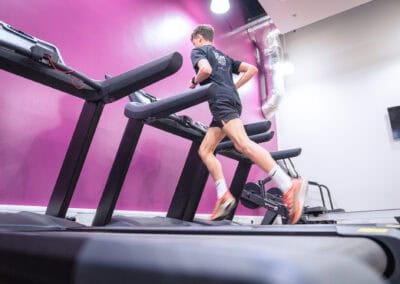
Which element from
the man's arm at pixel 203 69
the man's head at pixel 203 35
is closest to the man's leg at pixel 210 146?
the man's arm at pixel 203 69

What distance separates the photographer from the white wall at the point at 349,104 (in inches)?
189

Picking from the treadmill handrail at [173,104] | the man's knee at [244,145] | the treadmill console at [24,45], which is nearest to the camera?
the treadmill console at [24,45]

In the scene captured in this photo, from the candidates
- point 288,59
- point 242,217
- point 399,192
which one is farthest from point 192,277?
point 288,59

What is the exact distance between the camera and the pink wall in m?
1.93

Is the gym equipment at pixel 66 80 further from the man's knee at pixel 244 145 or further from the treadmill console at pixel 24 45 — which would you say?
the man's knee at pixel 244 145

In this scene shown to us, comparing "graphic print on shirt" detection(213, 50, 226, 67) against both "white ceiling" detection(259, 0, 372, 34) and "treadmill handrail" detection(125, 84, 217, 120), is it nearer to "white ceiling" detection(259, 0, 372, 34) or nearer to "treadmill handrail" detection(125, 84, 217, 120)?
"treadmill handrail" detection(125, 84, 217, 120)

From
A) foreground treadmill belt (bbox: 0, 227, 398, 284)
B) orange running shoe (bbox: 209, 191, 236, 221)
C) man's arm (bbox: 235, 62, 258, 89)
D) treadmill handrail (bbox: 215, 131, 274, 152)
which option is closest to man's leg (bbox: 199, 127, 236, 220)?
orange running shoe (bbox: 209, 191, 236, 221)

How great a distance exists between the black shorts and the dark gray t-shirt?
49mm

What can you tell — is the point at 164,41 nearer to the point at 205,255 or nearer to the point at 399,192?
the point at 205,255

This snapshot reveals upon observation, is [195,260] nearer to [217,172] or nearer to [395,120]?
[217,172]

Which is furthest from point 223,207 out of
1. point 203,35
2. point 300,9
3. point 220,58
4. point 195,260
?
point 300,9

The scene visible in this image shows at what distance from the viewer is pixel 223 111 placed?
2.31 m

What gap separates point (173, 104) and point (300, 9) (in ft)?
11.9

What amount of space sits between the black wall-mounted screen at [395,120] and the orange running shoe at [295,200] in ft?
11.4
